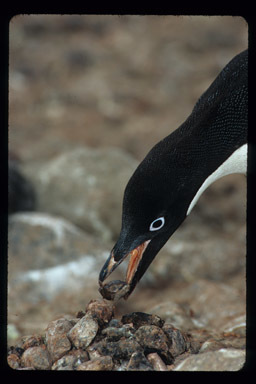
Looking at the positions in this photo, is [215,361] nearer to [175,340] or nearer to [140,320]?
[175,340]

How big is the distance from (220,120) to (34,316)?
1.47 metres

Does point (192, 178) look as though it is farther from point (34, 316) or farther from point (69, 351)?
point (34, 316)

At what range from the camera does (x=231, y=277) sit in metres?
3.40

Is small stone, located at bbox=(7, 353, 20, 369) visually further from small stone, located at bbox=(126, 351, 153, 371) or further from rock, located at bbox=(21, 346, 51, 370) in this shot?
small stone, located at bbox=(126, 351, 153, 371)

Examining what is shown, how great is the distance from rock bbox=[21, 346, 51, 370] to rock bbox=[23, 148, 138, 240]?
2053 mm

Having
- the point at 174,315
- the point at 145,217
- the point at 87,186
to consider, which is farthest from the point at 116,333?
the point at 87,186

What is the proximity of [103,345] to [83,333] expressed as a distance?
8cm

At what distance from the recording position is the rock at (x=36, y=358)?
1597 millimetres

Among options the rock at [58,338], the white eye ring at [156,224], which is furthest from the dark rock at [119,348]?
the white eye ring at [156,224]

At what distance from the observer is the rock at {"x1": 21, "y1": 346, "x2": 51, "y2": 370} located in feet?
5.24

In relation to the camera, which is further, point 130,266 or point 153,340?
point 130,266

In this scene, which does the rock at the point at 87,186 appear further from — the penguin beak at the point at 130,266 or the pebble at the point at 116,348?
the pebble at the point at 116,348

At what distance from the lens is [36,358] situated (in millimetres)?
1622

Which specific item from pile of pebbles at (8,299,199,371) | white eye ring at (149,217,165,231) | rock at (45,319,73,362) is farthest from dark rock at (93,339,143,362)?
white eye ring at (149,217,165,231)
